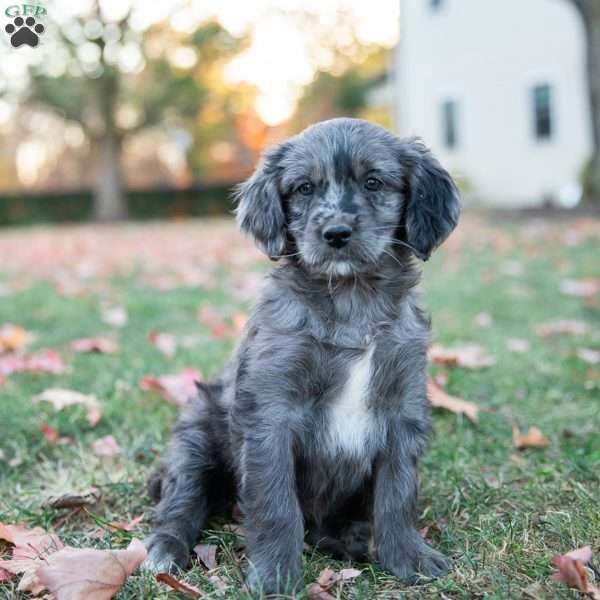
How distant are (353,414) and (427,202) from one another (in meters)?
0.84

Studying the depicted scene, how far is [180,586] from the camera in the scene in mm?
2246

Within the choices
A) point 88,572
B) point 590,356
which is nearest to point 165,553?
point 88,572

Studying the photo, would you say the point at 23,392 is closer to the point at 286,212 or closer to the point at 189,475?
the point at 189,475

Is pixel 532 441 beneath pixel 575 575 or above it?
beneath

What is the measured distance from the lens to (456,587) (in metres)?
2.27

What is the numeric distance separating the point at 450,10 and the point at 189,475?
23.2m

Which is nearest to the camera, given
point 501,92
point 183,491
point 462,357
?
point 183,491

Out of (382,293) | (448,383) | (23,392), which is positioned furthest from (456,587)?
(23,392)

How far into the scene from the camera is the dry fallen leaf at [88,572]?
214cm

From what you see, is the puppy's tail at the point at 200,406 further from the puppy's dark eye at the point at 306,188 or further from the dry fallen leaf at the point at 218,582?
the puppy's dark eye at the point at 306,188


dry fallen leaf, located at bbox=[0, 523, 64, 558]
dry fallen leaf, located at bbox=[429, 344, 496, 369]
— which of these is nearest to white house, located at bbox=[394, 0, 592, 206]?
dry fallen leaf, located at bbox=[429, 344, 496, 369]

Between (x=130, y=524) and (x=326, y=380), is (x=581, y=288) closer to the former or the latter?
(x=326, y=380)

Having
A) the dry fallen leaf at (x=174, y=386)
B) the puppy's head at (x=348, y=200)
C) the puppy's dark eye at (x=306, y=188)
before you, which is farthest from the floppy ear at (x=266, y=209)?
the dry fallen leaf at (x=174, y=386)

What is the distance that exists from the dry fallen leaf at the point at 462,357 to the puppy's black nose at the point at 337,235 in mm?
2218
